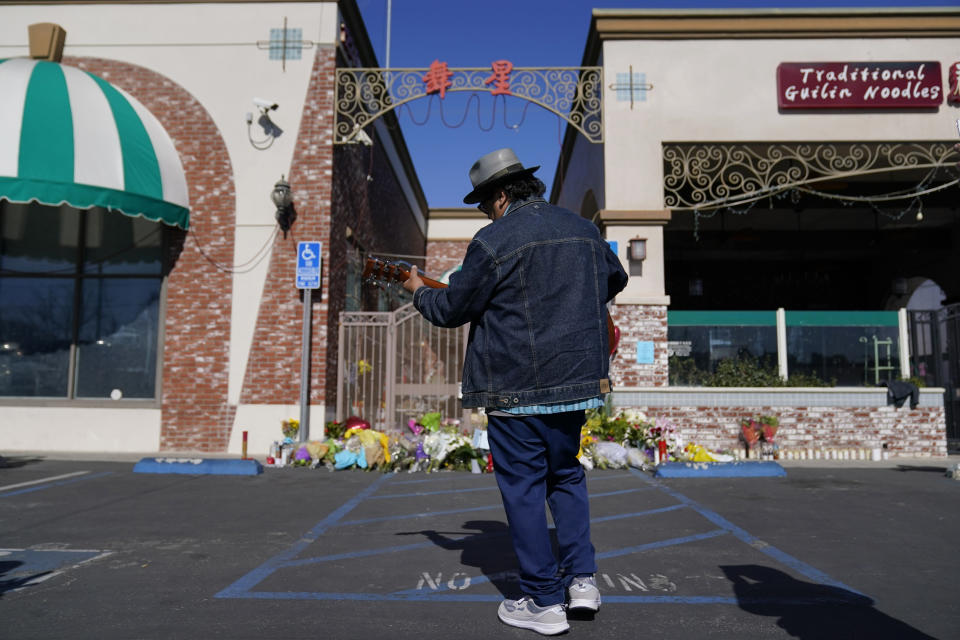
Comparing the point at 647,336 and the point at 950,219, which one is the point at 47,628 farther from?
the point at 950,219

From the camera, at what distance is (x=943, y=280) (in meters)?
16.3

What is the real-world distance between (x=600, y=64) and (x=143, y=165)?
708cm

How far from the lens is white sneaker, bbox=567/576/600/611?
2726mm

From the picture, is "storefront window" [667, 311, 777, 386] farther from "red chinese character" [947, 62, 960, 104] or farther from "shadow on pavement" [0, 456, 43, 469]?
"shadow on pavement" [0, 456, 43, 469]

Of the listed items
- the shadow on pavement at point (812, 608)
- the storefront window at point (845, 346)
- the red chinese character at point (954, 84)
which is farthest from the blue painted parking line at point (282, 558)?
the red chinese character at point (954, 84)

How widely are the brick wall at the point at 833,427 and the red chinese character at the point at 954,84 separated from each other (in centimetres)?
481

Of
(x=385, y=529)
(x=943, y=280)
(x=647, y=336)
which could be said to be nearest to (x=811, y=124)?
(x=647, y=336)

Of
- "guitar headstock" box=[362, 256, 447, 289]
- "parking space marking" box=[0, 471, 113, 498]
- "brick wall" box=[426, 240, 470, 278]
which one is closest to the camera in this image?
"guitar headstock" box=[362, 256, 447, 289]

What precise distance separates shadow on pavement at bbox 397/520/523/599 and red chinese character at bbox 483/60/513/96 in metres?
7.58

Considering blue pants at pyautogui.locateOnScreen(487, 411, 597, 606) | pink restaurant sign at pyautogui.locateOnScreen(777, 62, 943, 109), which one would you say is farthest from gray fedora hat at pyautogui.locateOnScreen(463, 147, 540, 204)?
pink restaurant sign at pyautogui.locateOnScreen(777, 62, 943, 109)

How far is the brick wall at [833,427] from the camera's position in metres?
A: 9.98

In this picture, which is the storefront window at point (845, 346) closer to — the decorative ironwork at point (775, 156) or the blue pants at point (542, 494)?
the decorative ironwork at point (775, 156)

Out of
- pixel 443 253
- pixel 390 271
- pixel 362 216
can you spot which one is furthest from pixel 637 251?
pixel 443 253

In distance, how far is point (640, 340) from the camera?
1032 centimetres
